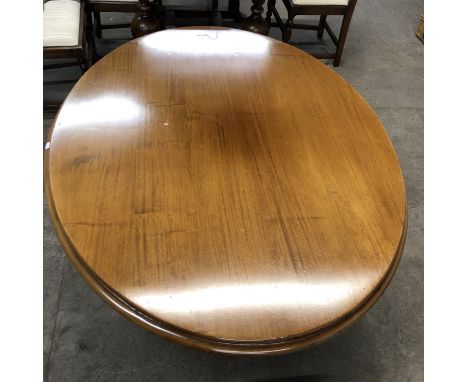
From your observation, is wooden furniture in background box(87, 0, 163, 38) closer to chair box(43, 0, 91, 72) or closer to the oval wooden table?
chair box(43, 0, 91, 72)

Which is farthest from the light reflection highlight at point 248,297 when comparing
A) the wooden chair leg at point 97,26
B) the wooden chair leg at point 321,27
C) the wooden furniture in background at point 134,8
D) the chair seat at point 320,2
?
the wooden chair leg at point 321,27

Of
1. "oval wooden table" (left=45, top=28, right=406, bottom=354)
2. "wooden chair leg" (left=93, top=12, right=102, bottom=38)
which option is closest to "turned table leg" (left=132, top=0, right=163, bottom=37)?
"wooden chair leg" (left=93, top=12, right=102, bottom=38)

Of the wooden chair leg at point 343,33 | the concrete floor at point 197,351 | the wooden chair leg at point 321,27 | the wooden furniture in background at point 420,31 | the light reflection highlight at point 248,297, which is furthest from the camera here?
the wooden furniture in background at point 420,31

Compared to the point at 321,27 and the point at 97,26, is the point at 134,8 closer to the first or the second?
the point at 97,26

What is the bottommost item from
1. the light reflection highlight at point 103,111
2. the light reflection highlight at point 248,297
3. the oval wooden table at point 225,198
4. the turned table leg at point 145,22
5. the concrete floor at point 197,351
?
the concrete floor at point 197,351

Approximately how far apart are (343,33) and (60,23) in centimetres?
165

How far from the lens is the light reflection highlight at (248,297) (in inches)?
28.7

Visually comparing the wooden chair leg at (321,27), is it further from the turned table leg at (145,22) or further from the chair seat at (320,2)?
the turned table leg at (145,22)

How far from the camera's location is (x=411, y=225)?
1.82 meters

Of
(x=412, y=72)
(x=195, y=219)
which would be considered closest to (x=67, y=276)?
(x=195, y=219)

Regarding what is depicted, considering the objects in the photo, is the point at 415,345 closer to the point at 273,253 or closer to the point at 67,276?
the point at 273,253

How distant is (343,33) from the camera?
247 cm

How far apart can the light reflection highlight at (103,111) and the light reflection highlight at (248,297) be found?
0.52m

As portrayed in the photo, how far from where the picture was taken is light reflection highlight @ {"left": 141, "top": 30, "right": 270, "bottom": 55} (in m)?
1.33
